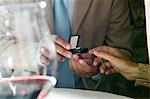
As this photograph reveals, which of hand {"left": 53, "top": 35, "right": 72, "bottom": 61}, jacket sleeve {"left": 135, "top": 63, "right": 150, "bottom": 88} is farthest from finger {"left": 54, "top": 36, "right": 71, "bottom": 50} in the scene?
jacket sleeve {"left": 135, "top": 63, "right": 150, "bottom": 88}

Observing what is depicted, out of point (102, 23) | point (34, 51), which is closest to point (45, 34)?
point (34, 51)

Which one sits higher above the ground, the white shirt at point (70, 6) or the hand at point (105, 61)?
the white shirt at point (70, 6)

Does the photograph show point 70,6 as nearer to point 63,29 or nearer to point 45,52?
point 63,29

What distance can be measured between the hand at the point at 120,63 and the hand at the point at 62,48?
44 mm

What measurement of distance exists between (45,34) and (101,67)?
113mm

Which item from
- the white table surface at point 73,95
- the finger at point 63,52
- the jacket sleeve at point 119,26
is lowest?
the white table surface at point 73,95

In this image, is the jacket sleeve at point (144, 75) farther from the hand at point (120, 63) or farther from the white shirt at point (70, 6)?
the white shirt at point (70, 6)

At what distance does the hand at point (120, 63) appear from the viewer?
1.55 ft

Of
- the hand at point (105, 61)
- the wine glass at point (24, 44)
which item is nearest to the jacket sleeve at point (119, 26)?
the hand at point (105, 61)

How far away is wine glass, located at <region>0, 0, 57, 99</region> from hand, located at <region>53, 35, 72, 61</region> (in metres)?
0.02

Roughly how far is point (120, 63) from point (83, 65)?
6 cm

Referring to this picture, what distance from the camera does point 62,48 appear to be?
474 millimetres

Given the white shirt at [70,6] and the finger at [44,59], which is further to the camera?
the white shirt at [70,6]

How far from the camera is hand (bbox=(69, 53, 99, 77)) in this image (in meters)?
0.49
